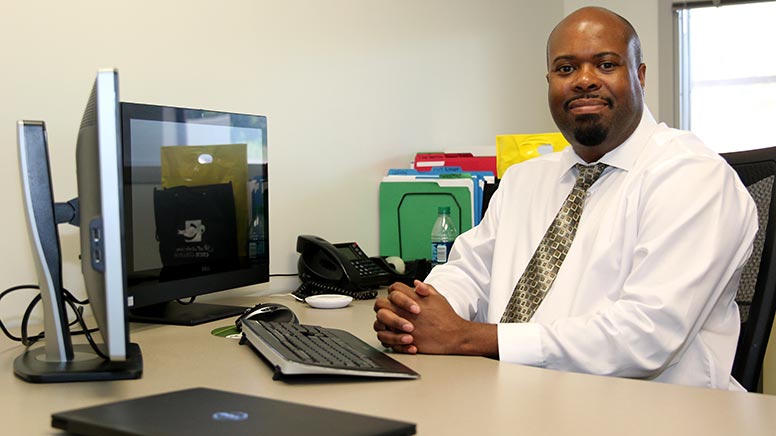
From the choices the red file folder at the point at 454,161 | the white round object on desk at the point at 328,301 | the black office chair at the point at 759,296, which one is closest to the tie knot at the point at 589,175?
the black office chair at the point at 759,296

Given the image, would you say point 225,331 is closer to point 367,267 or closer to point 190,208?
point 190,208

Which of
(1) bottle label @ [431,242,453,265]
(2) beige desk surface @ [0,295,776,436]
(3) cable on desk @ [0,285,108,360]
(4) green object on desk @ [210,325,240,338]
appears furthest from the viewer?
(1) bottle label @ [431,242,453,265]

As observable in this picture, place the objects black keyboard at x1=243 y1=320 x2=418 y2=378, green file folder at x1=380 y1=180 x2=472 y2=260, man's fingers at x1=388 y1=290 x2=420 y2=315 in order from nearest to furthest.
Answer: black keyboard at x1=243 y1=320 x2=418 y2=378, man's fingers at x1=388 y1=290 x2=420 y2=315, green file folder at x1=380 y1=180 x2=472 y2=260

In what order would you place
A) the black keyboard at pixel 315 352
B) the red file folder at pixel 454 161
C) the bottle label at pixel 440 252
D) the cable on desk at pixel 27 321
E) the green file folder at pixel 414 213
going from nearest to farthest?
the black keyboard at pixel 315 352 → the cable on desk at pixel 27 321 → the bottle label at pixel 440 252 → the green file folder at pixel 414 213 → the red file folder at pixel 454 161

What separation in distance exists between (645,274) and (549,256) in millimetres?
271

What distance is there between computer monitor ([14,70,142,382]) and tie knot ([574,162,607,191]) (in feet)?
3.26

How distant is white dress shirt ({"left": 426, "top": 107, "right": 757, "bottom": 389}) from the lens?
4.95 ft

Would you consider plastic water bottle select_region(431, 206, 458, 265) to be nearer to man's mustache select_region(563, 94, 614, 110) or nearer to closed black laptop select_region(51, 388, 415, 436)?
man's mustache select_region(563, 94, 614, 110)

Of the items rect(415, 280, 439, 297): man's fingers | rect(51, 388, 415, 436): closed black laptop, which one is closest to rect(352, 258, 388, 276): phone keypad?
rect(415, 280, 439, 297): man's fingers

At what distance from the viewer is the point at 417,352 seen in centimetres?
152

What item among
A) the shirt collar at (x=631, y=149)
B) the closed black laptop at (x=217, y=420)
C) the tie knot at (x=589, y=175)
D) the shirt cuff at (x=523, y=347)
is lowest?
the shirt cuff at (x=523, y=347)

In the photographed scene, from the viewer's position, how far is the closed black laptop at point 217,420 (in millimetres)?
912

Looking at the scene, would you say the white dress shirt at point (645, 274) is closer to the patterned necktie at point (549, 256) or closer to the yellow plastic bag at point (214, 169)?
the patterned necktie at point (549, 256)

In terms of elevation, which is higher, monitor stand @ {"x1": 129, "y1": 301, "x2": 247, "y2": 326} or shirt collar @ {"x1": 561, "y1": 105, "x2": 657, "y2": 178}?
shirt collar @ {"x1": 561, "y1": 105, "x2": 657, "y2": 178}
